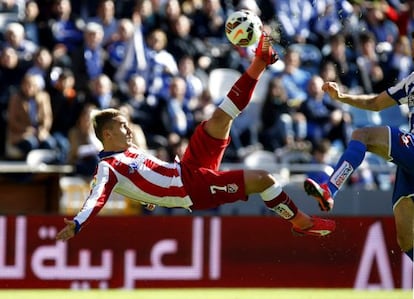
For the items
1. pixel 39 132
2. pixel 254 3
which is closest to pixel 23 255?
pixel 39 132

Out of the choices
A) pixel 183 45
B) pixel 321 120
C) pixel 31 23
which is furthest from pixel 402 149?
pixel 31 23

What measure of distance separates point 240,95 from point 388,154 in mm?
1361

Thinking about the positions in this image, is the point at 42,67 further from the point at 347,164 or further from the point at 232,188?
the point at 347,164

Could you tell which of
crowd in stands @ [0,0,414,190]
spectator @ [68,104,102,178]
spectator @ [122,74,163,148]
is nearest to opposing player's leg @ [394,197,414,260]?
crowd in stands @ [0,0,414,190]

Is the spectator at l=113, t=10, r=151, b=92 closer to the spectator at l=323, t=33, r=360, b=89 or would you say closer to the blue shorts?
the spectator at l=323, t=33, r=360, b=89

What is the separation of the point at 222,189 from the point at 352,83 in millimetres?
7007

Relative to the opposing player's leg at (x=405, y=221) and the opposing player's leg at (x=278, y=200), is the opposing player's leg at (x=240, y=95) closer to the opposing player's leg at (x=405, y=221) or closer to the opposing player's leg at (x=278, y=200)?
the opposing player's leg at (x=278, y=200)

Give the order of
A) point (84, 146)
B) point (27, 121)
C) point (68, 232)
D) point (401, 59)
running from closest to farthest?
point (68, 232)
point (84, 146)
point (27, 121)
point (401, 59)

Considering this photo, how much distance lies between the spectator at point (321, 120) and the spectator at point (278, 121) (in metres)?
0.16

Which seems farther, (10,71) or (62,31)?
(62,31)

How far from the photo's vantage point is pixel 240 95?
33.7ft

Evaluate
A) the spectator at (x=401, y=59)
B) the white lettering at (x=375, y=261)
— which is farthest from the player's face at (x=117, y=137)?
the spectator at (x=401, y=59)
